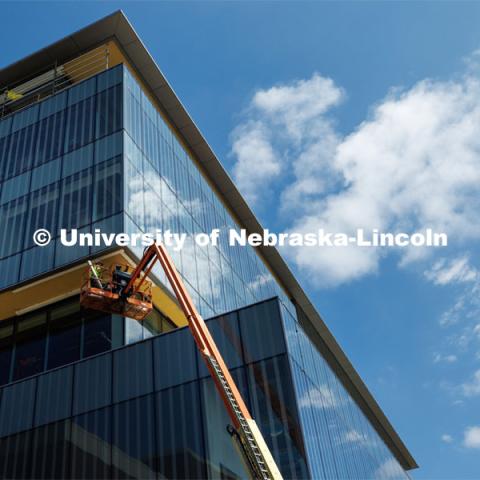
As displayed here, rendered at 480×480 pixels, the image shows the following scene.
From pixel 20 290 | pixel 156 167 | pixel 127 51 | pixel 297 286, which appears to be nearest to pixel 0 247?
pixel 20 290

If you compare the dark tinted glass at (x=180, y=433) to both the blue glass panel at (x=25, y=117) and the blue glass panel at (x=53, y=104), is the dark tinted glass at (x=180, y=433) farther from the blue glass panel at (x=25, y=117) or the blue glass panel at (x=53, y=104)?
the blue glass panel at (x=25, y=117)

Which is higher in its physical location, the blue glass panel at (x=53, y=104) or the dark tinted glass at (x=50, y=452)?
the blue glass panel at (x=53, y=104)

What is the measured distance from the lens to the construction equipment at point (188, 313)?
15359 millimetres

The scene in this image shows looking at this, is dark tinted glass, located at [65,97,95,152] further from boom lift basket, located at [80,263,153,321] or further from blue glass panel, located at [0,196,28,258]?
boom lift basket, located at [80,263,153,321]

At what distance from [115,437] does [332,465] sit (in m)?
7.92

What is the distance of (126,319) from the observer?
86.3 ft

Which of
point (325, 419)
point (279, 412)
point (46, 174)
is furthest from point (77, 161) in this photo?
point (325, 419)

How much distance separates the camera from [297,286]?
55.2m

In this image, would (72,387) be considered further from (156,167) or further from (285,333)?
(156,167)

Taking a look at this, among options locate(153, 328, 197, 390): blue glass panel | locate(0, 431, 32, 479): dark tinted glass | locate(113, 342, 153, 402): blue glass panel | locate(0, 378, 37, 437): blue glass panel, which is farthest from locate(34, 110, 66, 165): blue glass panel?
locate(0, 431, 32, 479): dark tinted glass

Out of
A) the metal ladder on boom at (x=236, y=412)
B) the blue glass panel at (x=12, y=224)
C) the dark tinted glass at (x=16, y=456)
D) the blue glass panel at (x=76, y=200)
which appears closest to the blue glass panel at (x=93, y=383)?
the dark tinted glass at (x=16, y=456)
